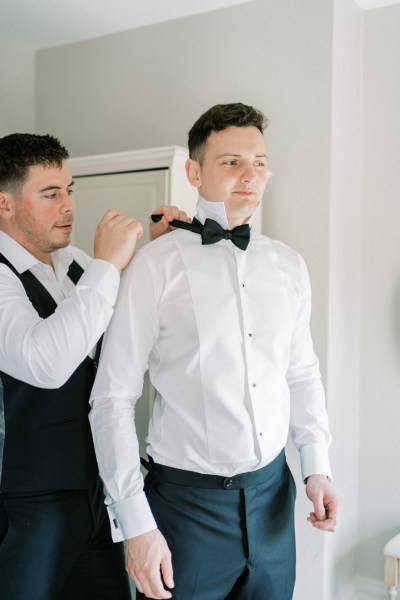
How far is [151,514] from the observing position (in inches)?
56.9

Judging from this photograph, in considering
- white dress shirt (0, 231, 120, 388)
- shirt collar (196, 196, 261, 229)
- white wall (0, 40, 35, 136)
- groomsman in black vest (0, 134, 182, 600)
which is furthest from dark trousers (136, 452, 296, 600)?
white wall (0, 40, 35, 136)

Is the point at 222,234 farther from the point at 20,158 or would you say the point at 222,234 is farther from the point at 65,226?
the point at 20,158

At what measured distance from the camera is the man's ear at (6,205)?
1.71m

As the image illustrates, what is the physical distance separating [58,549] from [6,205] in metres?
0.90

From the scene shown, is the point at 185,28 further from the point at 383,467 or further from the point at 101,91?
the point at 383,467

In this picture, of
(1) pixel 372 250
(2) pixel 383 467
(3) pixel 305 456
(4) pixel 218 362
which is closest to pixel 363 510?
(2) pixel 383 467

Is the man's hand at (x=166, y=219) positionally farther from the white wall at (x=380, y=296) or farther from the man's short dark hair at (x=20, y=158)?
the white wall at (x=380, y=296)

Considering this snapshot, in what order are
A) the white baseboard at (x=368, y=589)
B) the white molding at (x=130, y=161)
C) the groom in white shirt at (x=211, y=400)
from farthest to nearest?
the white baseboard at (x=368, y=589)
the white molding at (x=130, y=161)
the groom in white shirt at (x=211, y=400)

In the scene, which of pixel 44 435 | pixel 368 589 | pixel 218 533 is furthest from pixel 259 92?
pixel 368 589

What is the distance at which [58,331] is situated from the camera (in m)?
1.44

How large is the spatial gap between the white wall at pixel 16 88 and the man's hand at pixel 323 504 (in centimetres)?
238

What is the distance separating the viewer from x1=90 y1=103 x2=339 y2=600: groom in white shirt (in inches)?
58.6

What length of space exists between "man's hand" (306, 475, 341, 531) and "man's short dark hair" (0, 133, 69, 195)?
1.09 m

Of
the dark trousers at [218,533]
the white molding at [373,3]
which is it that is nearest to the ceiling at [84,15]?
the white molding at [373,3]
